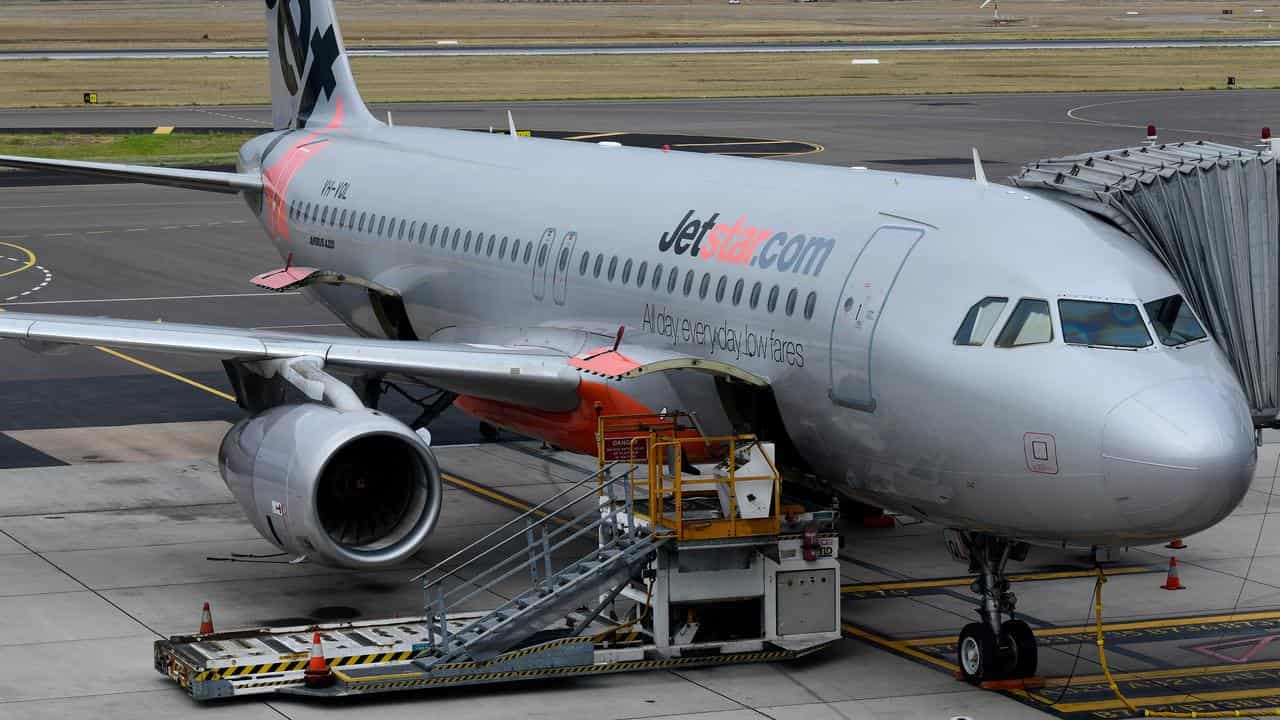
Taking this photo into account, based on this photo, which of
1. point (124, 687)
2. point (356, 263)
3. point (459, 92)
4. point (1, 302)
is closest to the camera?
point (124, 687)

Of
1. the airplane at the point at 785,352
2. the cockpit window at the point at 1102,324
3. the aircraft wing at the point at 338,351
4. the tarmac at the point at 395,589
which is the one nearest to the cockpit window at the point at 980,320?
the airplane at the point at 785,352

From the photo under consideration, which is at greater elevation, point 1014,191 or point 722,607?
point 1014,191

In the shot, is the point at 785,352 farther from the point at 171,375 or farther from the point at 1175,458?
the point at 171,375

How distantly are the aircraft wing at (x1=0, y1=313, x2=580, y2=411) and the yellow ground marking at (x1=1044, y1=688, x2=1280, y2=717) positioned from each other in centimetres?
734

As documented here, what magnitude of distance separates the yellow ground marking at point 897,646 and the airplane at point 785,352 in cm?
80

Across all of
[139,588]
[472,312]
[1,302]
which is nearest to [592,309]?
[472,312]

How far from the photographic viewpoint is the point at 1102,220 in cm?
1820

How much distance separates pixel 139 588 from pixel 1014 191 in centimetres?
1135

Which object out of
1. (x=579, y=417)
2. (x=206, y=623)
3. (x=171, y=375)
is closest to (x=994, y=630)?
(x=579, y=417)

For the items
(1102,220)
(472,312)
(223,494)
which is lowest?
(223,494)

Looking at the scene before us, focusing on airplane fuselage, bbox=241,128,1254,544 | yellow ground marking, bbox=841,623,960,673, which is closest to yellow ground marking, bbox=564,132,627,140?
airplane fuselage, bbox=241,128,1254,544

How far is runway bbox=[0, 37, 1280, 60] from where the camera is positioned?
416ft

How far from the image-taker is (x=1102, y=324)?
16703 millimetres

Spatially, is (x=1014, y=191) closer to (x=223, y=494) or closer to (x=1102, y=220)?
(x=1102, y=220)
